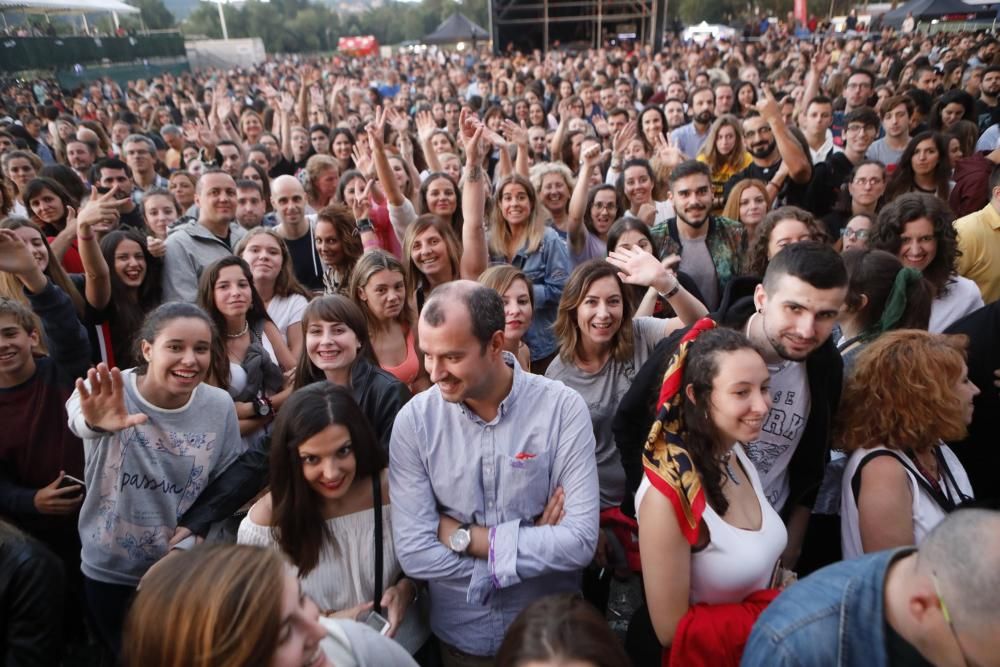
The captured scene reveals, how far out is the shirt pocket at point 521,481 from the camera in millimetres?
1937

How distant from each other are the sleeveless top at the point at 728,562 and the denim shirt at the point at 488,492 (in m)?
0.26

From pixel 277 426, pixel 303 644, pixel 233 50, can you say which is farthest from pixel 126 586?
Answer: pixel 233 50

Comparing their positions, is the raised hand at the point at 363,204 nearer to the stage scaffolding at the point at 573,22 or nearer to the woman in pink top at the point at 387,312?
the woman in pink top at the point at 387,312

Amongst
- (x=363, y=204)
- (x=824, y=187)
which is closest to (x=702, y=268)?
(x=824, y=187)

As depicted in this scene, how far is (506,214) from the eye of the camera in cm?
421

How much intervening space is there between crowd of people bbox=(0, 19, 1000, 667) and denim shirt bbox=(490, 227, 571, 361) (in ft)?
0.07

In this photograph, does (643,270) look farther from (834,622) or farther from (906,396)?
(834,622)

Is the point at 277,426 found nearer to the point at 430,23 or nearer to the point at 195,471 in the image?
the point at 195,471

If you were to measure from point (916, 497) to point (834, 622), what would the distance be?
0.87m

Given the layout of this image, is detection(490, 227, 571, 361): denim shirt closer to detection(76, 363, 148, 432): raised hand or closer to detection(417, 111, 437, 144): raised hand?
detection(76, 363, 148, 432): raised hand

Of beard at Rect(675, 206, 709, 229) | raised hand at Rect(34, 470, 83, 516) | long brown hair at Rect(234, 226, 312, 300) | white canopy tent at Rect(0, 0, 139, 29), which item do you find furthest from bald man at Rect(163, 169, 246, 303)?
white canopy tent at Rect(0, 0, 139, 29)

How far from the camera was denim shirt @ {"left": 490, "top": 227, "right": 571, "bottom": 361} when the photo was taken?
3816mm

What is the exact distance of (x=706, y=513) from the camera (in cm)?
173

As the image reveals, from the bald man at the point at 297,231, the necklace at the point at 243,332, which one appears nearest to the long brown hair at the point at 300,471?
the necklace at the point at 243,332
